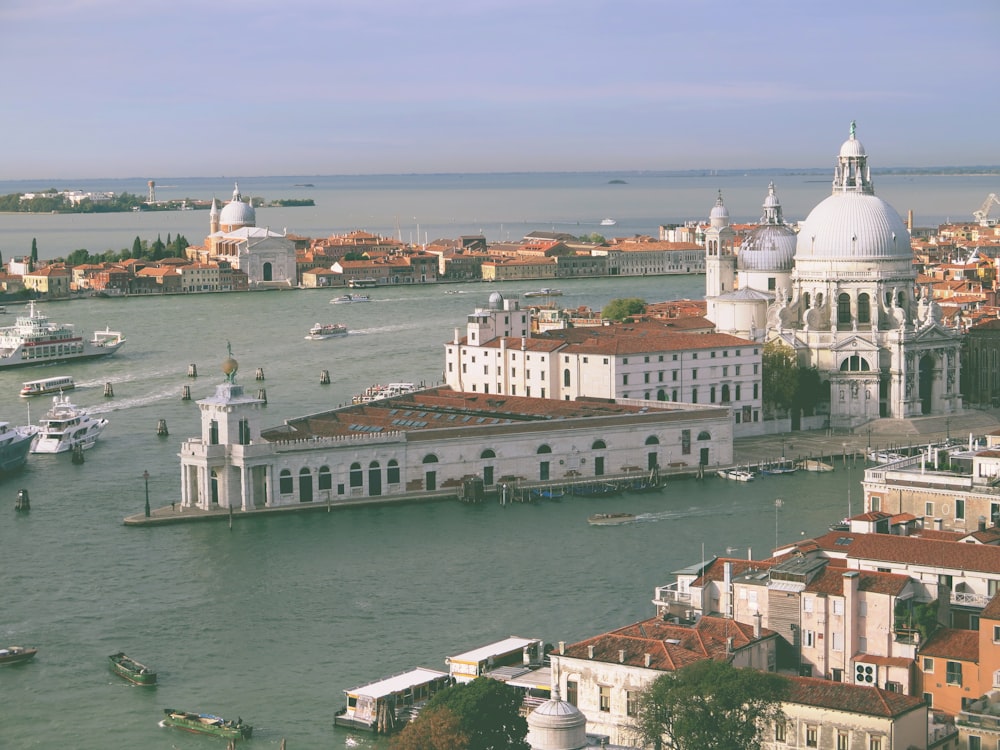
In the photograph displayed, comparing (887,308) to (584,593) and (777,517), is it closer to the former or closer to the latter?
(777,517)

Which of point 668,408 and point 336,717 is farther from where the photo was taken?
point 668,408

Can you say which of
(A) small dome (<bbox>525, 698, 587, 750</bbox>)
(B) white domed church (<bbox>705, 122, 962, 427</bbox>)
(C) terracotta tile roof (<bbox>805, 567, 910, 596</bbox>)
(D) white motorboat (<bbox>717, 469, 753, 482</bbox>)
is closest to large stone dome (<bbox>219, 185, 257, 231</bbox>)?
(B) white domed church (<bbox>705, 122, 962, 427</bbox>)

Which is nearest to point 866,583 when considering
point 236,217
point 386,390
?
point 386,390

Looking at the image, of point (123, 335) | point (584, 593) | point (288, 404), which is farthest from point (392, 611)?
point (123, 335)

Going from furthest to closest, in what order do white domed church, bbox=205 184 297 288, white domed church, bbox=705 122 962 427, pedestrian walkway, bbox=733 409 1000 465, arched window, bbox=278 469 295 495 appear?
white domed church, bbox=205 184 297 288, white domed church, bbox=705 122 962 427, pedestrian walkway, bbox=733 409 1000 465, arched window, bbox=278 469 295 495

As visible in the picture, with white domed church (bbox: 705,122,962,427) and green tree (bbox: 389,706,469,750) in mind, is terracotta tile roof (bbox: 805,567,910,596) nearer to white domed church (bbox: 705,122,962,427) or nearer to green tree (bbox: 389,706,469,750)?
green tree (bbox: 389,706,469,750)

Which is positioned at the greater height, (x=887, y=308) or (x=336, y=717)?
(x=887, y=308)

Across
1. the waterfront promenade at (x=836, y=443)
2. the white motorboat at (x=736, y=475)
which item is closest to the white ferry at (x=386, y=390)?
the waterfront promenade at (x=836, y=443)

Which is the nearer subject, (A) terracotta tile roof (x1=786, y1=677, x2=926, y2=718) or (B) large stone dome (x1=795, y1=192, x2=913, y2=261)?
(A) terracotta tile roof (x1=786, y1=677, x2=926, y2=718)
